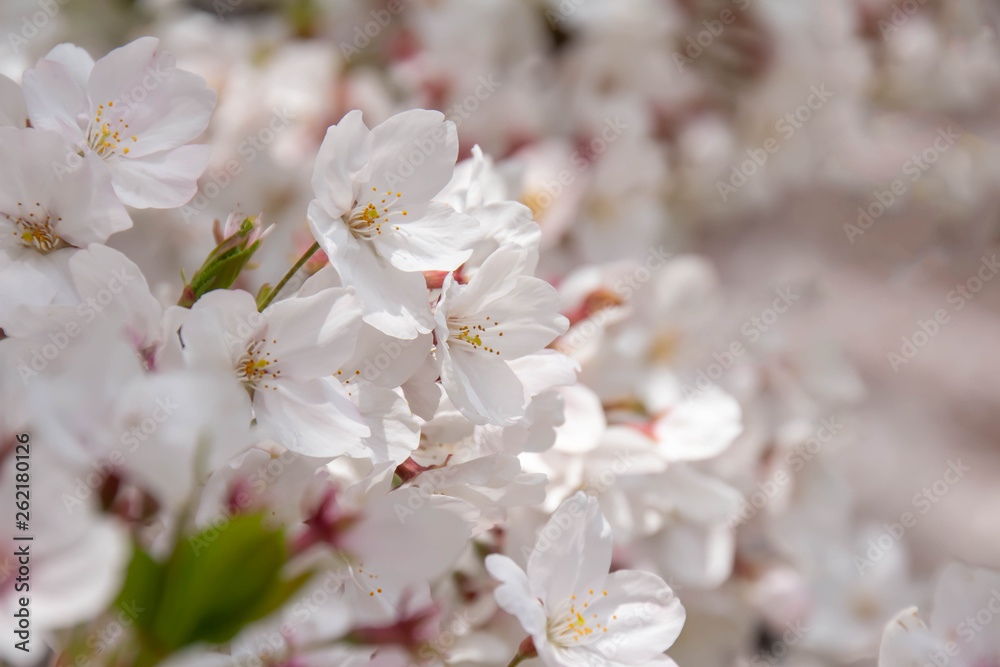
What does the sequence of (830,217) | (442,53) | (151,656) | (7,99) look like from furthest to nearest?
(830,217)
(442,53)
(7,99)
(151,656)

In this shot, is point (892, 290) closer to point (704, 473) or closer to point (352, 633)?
point (704, 473)

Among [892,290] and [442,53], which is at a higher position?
[442,53]

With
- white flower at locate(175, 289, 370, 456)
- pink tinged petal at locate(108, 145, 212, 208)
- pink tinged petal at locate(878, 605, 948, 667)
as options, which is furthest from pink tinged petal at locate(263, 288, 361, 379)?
pink tinged petal at locate(878, 605, 948, 667)

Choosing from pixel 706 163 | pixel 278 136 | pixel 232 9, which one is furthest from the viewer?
pixel 232 9

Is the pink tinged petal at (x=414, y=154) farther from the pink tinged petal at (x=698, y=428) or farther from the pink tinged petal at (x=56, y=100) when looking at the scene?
the pink tinged petal at (x=698, y=428)

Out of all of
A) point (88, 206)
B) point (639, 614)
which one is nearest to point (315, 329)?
point (88, 206)

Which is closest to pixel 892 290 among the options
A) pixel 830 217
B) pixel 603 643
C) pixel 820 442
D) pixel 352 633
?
pixel 830 217

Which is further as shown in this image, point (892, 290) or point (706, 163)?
point (892, 290)
